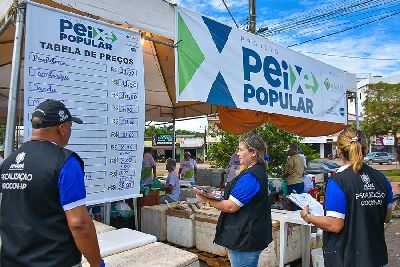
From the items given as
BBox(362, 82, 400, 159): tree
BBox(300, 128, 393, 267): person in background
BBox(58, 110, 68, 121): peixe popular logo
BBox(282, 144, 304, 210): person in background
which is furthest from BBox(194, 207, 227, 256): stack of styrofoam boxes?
BBox(362, 82, 400, 159): tree

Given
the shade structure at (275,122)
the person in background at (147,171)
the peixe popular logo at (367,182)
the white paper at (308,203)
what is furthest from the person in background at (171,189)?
the peixe popular logo at (367,182)

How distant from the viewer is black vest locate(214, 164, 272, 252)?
109 inches

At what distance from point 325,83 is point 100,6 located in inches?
196

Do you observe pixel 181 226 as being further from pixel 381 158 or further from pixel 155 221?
pixel 381 158

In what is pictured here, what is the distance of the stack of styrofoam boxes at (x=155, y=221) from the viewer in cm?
511

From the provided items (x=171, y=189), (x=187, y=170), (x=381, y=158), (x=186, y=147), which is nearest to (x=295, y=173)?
(x=171, y=189)

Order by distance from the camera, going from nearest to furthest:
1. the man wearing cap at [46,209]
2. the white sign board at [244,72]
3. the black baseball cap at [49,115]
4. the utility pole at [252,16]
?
Result: the man wearing cap at [46,209], the black baseball cap at [49,115], the white sign board at [244,72], the utility pole at [252,16]

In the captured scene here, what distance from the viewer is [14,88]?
282 cm

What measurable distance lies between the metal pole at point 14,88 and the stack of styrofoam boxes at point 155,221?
2.73m

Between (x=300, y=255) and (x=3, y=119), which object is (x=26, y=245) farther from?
(x=3, y=119)

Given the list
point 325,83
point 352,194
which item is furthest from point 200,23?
point 325,83

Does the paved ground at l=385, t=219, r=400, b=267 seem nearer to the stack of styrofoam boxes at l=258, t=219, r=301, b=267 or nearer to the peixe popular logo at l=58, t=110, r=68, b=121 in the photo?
the stack of styrofoam boxes at l=258, t=219, r=301, b=267

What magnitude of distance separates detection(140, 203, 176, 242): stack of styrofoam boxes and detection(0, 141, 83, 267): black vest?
3342mm

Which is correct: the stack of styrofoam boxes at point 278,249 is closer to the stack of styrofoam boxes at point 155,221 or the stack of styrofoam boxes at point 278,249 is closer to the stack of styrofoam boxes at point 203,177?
the stack of styrofoam boxes at point 155,221
